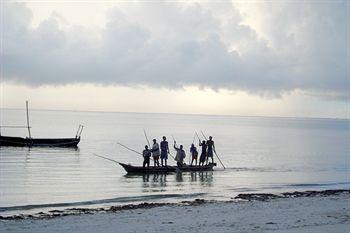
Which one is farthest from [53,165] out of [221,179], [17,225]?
[17,225]

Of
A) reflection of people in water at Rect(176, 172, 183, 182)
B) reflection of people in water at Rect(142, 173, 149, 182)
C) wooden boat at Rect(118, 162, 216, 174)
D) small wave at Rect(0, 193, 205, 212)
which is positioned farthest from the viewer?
wooden boat at Rect(118, 162, 216, 174)

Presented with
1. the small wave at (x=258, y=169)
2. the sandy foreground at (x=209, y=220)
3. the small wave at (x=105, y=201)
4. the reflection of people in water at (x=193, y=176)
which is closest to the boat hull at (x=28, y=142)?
the small wave at (x=258, y=169)

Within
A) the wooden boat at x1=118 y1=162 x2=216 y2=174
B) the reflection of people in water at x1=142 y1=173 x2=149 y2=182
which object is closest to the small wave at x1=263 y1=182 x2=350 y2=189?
the wooden boat at x1=118 y1=162 x2=216 y2=174

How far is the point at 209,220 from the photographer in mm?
15469

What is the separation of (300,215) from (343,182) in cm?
1723

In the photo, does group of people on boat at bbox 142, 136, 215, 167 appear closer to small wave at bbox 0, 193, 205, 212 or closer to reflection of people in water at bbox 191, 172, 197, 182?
reflection of people in water at bbox 191, 172, 197, 182

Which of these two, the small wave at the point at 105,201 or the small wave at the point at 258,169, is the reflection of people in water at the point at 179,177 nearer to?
the small wave at the point at 105,201

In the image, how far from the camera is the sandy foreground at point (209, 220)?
46.4 feet

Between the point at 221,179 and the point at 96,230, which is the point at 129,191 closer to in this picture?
the point at 221,179

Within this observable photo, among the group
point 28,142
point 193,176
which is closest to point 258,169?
point 193,176

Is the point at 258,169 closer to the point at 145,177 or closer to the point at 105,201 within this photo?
the point at 145,177

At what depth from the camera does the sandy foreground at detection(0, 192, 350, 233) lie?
556 inches

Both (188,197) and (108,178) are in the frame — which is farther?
(108,178)

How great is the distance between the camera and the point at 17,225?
14.8 m
